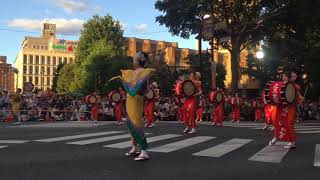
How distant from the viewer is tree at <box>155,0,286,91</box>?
38.8 metres

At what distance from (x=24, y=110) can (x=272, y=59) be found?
23.7m

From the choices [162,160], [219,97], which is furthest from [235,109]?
[162,160]

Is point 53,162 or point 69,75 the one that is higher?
point 69,75

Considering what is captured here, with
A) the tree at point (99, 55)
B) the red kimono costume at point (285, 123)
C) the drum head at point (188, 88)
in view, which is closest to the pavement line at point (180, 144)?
the red kimono costume at point (285, 123)

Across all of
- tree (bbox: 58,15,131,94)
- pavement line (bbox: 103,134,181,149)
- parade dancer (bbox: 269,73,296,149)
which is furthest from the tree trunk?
tree (bbox: 58,15,131,94)

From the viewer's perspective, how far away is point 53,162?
30.2 ft

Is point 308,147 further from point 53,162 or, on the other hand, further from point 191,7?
point 191,7

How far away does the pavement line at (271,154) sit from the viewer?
32.4 ft

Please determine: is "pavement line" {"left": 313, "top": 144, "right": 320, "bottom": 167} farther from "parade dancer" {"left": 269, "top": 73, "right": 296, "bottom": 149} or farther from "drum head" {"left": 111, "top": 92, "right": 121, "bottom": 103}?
"drum head" {"left": 111, "top": 92, "right": 121, "bottom": 103}

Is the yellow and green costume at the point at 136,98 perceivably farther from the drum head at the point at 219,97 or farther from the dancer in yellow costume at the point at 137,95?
the drum head at the point at 219,97

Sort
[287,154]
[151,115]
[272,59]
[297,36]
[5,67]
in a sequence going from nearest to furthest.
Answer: [287,154] → [151,115] → [297,36] → [272,59] → [5,67]

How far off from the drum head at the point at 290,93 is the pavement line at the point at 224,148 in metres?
1.60

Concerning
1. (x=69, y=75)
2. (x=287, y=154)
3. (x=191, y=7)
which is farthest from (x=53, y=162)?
(x=69, y=75)

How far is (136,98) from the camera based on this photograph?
380 inches
